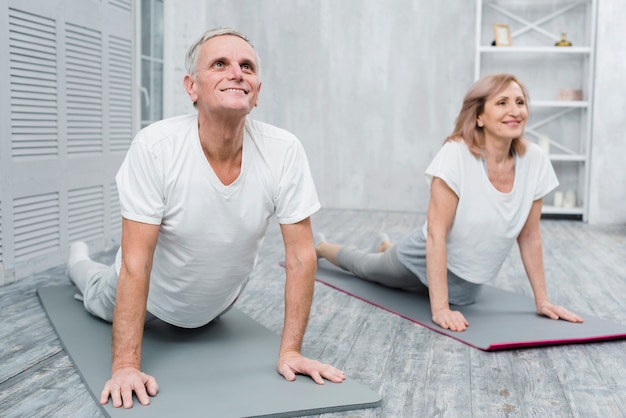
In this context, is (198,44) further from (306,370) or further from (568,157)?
(568,157)

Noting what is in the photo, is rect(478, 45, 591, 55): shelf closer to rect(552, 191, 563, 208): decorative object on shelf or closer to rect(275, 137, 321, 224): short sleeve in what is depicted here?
rect(552, 191, 563, 208): decorative object on shelf

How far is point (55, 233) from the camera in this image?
3.54 meters

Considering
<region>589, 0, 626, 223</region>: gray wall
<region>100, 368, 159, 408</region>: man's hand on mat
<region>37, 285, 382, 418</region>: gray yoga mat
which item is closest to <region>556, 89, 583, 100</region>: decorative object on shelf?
<region>589, 0, 626, 223</region>: gray wall

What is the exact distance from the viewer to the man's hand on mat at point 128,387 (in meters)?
1.72

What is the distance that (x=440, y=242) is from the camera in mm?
2531

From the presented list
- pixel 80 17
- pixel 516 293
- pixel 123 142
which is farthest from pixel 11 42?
pixel 516 293

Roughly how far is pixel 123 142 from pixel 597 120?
3424mm

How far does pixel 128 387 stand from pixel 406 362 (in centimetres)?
83

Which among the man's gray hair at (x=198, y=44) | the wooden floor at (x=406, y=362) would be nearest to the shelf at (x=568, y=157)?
the wooden floor at (x=406, y=362)

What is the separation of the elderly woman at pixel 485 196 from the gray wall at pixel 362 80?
11.6 feet

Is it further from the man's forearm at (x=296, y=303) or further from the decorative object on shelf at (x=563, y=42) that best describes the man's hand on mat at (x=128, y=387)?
the decorative object on shelf at (x=563, y=42)

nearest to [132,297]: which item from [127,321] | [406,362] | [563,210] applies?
[127,321]

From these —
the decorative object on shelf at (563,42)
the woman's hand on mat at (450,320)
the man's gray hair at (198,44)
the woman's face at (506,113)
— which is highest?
the decorative object on shelf at (563,42)

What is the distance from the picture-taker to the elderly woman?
2.53 meters
